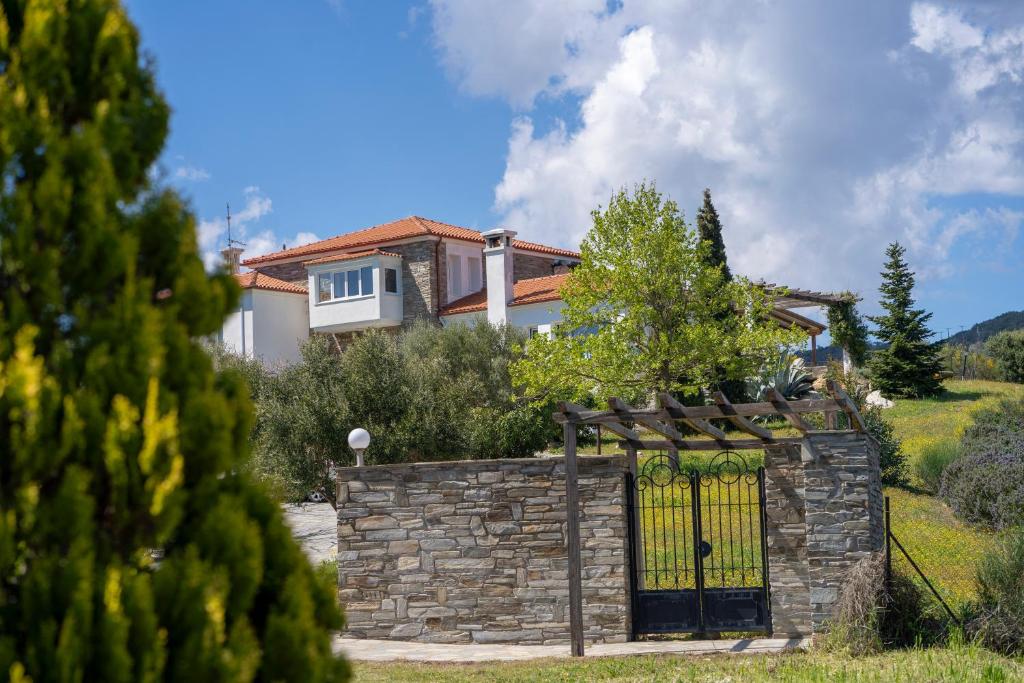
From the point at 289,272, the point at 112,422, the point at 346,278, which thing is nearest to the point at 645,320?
the point at 346,278

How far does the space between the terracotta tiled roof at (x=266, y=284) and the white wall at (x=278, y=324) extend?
176mm

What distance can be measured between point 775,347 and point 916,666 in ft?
52.5

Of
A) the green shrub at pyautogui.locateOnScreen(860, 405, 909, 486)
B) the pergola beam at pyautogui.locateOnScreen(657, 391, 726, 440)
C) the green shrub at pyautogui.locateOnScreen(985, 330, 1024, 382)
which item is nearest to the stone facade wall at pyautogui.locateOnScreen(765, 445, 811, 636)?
the pergola beam at pyautogui.locateOnScreen(657, 391, 726, 440)

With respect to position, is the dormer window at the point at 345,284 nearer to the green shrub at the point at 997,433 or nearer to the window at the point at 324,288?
the window at the point at 324,288

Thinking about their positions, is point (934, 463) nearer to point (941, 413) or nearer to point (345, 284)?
point (941, 413)

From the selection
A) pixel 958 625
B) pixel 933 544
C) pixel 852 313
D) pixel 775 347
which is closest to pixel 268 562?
pixel 958 625

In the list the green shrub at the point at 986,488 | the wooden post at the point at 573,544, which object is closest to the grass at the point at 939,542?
the green shrub at the point at 986,488

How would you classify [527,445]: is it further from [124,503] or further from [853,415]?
[124,503]

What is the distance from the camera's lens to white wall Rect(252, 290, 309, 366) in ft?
117

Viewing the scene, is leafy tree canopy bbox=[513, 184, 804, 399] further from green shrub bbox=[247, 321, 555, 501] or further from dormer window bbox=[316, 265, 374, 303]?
dormer window bbox=[316, 265, 374, 303]

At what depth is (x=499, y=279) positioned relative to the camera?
3294 cm

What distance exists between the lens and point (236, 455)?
132 inches

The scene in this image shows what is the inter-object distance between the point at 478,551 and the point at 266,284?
25.6m

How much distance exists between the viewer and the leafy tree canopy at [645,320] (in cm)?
2306
